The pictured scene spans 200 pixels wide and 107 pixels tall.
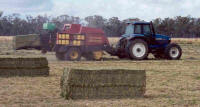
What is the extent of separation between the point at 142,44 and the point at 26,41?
647 centimetres

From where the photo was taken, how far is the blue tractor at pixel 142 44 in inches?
988

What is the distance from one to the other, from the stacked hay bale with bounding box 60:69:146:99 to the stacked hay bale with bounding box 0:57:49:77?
15.7 feet

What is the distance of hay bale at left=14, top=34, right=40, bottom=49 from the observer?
24438 millimetres

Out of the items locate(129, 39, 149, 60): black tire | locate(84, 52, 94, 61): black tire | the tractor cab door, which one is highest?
the tractor cab door

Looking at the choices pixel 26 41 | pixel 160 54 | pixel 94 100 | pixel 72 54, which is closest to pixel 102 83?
pixel 94 100

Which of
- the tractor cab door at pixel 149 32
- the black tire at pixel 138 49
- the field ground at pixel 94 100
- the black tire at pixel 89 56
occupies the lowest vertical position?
the field ground at pixel 94 100

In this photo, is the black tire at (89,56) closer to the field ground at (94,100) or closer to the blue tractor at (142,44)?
the blue tractor at (142,44)

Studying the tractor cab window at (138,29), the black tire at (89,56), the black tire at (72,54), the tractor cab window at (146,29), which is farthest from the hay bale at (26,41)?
the tractor cab window at (146,29)

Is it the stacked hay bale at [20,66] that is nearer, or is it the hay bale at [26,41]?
the stacked hay bale at [20,66]

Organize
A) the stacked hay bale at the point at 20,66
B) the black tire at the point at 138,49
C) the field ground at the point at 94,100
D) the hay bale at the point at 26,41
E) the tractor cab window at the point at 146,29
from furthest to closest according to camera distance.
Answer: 1. the tractor cab window at the point at 146,29
2. the black tire at the point at 138,49
3. the hay bale at the point at 26,41
4. the stacked hay bale at the point at 20,66
5. the field ground at the point at 94,100

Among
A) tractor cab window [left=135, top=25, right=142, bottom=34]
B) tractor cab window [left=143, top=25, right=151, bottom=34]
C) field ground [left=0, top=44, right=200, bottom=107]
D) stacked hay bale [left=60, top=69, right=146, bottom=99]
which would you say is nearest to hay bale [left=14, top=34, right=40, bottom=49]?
tractor cab window [left=135, top=25, right=142, bottom=34]

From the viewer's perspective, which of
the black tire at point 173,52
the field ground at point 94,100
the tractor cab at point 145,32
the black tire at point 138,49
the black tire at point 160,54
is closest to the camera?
the field ground at point 94,100

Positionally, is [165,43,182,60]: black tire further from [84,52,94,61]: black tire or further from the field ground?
the field ground

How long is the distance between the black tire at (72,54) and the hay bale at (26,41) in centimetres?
187
